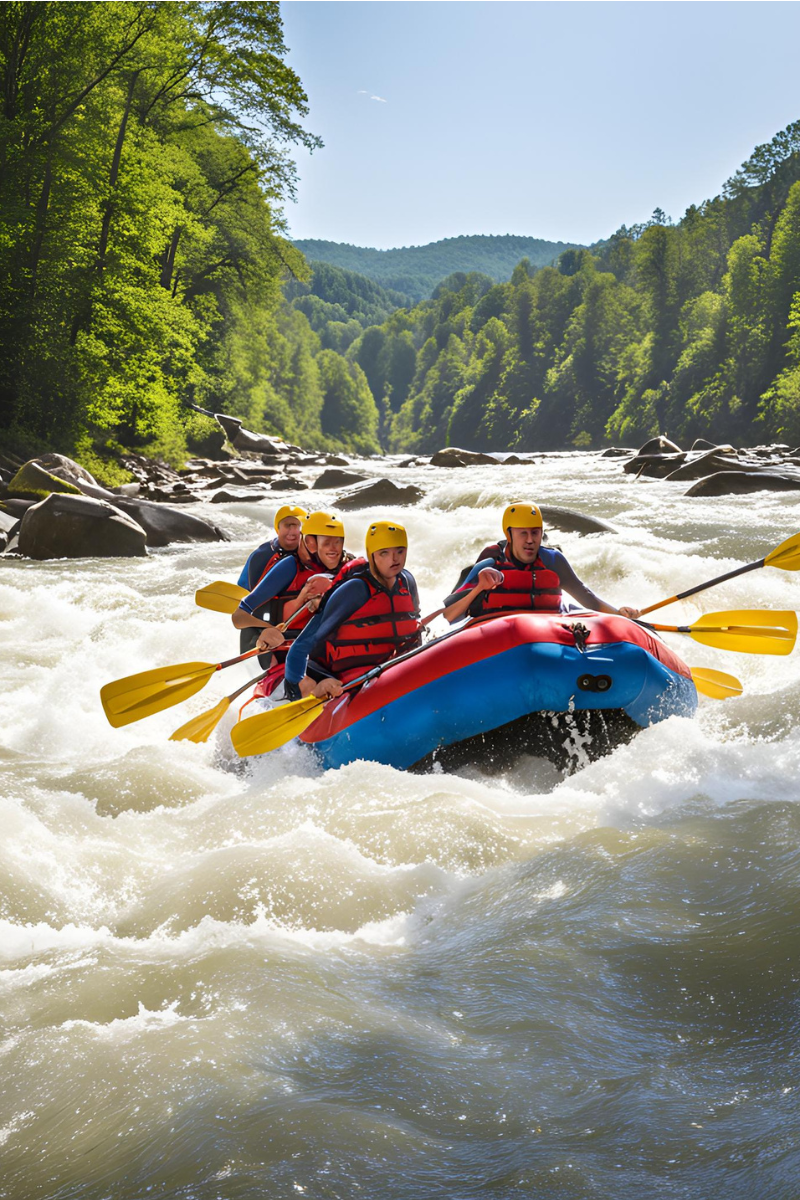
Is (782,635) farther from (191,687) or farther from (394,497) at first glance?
(394,497)

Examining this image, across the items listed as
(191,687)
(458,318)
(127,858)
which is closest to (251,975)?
(127,858)

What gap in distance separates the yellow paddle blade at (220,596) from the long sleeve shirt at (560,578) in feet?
6.09

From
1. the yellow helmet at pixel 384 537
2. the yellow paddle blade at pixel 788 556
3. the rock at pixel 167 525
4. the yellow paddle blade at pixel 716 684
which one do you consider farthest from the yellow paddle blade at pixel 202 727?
the rock at pixel 167 525

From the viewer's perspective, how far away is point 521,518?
4.90 metres

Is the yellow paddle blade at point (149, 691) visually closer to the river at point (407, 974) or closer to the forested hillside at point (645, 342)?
the river at point (407, 974)

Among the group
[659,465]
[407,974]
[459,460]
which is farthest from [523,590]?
[459,460]

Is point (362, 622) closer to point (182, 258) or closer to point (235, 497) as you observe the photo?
point (235, 497)

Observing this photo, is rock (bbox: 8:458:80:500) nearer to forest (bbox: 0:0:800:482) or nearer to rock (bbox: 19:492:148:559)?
rock (bbox: 19:492:148:559)

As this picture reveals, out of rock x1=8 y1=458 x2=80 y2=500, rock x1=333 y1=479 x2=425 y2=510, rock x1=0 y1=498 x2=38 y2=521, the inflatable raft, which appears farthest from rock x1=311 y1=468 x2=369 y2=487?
the inflatable raft

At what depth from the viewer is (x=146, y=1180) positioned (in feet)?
6.20

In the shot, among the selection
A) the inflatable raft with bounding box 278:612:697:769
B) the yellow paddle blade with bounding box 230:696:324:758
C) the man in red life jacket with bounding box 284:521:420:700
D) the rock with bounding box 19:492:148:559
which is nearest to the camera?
the inflatable raft with bounding box 278:612:697:769

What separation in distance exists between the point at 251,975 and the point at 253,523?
1193cm

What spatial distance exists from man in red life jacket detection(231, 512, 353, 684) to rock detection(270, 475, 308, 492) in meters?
13.2

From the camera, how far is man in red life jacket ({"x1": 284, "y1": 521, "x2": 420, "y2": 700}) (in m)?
4.77
